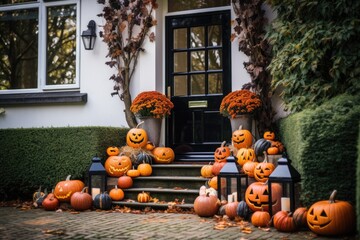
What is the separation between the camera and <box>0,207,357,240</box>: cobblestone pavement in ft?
16.6

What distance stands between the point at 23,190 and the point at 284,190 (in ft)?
15.9

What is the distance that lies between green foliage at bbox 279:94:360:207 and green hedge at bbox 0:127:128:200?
12.8 ft

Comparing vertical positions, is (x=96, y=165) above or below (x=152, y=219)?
above

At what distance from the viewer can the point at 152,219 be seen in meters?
6.22

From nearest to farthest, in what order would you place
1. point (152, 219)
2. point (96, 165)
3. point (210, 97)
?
1. point (152, 219)
2. point (96, 165)
3. point (210, 97)

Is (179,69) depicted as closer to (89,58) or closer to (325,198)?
(89,58)

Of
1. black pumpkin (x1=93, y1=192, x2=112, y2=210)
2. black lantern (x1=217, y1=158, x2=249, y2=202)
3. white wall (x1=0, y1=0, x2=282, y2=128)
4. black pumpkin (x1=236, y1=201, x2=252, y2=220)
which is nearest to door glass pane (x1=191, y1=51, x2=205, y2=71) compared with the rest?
white wall (x1=0, y1=0, x2=282, y2=128)

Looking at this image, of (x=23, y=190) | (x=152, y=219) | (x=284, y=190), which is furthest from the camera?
(x=23, y=190)

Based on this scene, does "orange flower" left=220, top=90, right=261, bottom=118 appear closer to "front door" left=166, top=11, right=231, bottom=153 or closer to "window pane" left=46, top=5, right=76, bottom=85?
"front door" left=166, top=11, right=231, bottom=153

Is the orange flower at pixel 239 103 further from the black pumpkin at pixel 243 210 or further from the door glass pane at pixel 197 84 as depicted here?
the black pumpkin at pixel 243 210

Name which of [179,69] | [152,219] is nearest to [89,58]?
[179,69]

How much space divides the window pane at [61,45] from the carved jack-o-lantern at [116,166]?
2.71m

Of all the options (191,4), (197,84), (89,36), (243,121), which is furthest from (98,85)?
(243,121)

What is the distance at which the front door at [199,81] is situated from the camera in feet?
29.0
